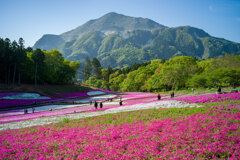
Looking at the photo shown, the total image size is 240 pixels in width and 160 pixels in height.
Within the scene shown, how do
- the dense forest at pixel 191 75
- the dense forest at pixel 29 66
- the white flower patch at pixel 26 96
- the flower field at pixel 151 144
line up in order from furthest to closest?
the dense forest at pixel 29 66 → the white flower patch at pixel 26 96 → the dense forest at pixel 191 75 → the flower field at pixel 151 144

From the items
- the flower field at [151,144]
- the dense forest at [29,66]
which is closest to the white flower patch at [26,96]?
the dense forest at [29,66]

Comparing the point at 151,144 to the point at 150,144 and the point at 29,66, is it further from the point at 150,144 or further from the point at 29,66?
the point at 29,66

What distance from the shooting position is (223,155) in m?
7.50

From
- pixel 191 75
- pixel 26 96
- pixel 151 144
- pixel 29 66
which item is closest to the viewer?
pixel 151 144

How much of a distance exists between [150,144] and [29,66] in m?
Answer: 69.5

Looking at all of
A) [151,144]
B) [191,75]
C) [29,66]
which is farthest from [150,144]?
[29,66]

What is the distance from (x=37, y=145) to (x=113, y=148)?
19.8 ft

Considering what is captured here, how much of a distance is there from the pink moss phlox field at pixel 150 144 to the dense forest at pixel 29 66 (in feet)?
175

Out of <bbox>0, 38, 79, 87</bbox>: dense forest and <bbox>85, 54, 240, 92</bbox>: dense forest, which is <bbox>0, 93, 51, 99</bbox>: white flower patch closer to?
<bbox>0, 38, 79, 87</bbox>: dense forest

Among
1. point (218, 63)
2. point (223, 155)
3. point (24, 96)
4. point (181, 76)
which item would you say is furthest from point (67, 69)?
point (223, 155)

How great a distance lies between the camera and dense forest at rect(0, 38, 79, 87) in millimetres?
55281

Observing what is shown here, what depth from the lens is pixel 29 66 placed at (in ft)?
215

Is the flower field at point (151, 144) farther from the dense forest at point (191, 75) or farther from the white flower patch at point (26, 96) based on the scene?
the white flower patch at point (26, 96)

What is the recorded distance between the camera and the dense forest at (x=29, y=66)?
55.3m
